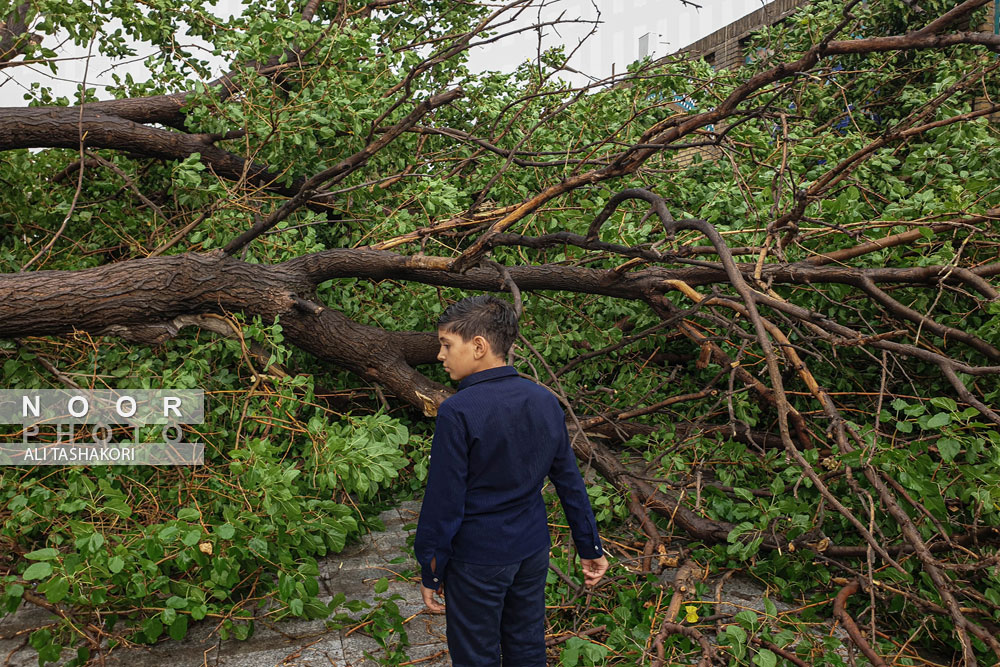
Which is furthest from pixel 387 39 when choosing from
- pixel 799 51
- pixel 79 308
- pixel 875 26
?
pixel 875 26

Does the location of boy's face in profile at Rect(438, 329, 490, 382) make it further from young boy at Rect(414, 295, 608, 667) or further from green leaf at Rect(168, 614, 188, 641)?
green leaf at Rect(168, 614, 188, 641)

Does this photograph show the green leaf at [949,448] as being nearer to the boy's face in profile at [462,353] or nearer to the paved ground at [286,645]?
the boy's face in profile at [462,353]

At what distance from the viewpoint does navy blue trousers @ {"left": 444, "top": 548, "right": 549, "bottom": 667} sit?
224 cm

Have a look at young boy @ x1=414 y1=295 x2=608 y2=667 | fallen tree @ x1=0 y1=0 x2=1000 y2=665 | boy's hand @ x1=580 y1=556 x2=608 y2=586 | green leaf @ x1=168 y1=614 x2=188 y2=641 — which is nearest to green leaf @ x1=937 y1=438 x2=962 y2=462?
fallen tree @ x1=0 y1=0 x2=1000 y2=665

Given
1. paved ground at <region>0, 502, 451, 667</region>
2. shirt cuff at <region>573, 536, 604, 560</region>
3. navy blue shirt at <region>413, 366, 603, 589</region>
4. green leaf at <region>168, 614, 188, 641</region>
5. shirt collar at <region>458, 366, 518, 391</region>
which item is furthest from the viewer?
paved ground at <region>0, 502, 451, 667</region>

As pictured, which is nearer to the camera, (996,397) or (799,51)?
(996,397)

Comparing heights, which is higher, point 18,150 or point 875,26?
point 875,26

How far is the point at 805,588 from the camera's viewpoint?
3.29 meters

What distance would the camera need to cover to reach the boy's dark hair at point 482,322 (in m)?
2.34

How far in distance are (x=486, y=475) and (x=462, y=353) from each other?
1.27ft

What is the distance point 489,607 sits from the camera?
2250mm

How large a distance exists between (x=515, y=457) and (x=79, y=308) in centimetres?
247

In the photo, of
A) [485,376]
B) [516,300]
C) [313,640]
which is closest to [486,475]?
[485,376]

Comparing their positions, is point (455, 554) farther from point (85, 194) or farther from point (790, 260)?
point (85, 194)
